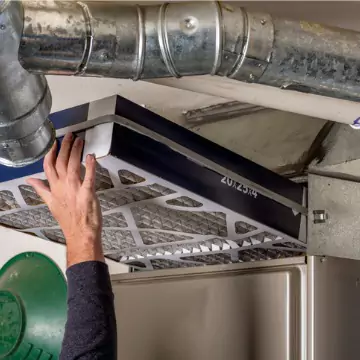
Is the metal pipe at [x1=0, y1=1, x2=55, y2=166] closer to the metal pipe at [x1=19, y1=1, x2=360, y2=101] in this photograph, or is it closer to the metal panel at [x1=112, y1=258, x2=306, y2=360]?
the metal pipe at [x1=19, y1=1, x2=360, y2=101]

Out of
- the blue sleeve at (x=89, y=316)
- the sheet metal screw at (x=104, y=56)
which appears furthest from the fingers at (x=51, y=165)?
the sheet metal screw at (x=104, y=56)

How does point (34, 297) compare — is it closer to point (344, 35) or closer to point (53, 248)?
point (53, 248)

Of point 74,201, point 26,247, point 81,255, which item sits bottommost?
point 81,255

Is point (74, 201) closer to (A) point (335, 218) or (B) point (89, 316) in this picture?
(B) point (89, 316)

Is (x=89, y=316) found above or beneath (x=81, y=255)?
beneath

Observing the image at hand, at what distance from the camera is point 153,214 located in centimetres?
135

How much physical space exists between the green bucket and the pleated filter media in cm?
53

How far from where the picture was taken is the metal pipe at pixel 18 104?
0.84 m

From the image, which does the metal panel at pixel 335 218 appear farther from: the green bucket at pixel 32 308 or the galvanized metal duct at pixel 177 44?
the green bucket at pixel 32 308

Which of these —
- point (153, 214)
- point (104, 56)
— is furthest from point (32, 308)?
point (104, 56)

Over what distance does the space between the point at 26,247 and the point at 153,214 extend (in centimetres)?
112

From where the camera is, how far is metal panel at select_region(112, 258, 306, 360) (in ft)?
3.80

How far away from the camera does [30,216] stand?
1501 mm

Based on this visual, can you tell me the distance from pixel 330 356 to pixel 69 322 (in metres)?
0.50
